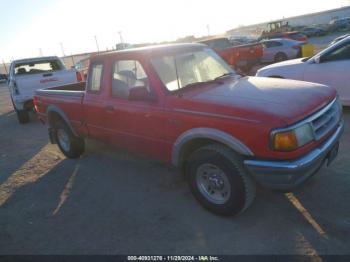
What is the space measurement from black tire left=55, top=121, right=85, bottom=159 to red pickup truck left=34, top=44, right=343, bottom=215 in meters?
0.99

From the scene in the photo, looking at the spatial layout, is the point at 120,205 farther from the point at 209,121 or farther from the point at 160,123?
the point at 209,121

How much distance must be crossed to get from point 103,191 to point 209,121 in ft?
7.06

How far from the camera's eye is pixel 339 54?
251 inches

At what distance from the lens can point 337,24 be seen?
47156 millimetres

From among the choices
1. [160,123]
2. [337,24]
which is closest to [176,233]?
[160,123]

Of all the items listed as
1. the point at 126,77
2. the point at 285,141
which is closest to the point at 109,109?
the point at 126,77

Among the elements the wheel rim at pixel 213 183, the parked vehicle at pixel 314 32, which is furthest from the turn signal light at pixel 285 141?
the parked vehicle at pixel 314 32

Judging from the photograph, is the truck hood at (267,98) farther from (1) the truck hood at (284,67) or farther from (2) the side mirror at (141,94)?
(1) the truck hood at (284,67)

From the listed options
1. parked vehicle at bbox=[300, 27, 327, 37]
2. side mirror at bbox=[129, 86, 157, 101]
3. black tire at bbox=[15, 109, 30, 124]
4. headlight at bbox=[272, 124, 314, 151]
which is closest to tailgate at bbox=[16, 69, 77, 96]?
black tire at bbox=[15, 109, 30, 124]

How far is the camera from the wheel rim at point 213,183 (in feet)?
11.2

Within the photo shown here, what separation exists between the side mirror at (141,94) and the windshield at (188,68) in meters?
0.22

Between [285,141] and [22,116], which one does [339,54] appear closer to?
[285,141]

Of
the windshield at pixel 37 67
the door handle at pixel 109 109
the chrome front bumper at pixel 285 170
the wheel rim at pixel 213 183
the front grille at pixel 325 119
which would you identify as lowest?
the wheel rim at pixel 213 183

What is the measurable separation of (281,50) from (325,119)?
44.4ft
